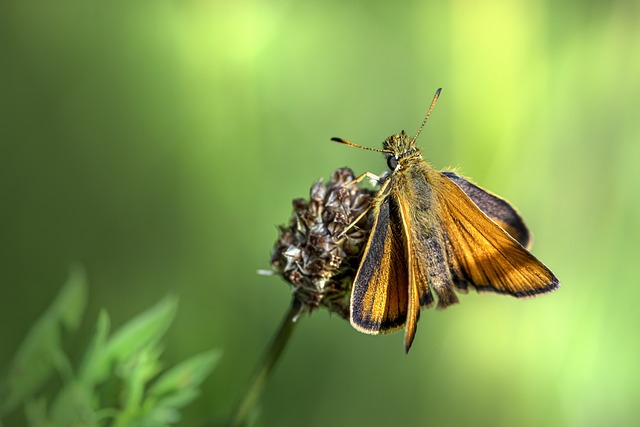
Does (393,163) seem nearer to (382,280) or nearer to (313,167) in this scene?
(382,280)

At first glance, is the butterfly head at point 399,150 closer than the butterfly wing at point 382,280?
No

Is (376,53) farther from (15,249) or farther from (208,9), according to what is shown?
(15,249)

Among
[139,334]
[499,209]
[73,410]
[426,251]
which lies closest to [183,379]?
[139,334]

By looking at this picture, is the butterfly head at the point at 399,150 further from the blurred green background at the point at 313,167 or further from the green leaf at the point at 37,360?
the blurred green background at the point at 313,167

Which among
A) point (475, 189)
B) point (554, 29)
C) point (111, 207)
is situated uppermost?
point (554, 29)

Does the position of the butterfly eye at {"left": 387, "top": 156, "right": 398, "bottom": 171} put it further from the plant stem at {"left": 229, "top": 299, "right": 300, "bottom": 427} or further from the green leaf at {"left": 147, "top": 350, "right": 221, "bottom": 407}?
the green leaf at {"left": 147, "top": 350, "right": 221, "bottom": 407}

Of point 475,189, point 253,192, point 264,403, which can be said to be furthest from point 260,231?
point 475,189

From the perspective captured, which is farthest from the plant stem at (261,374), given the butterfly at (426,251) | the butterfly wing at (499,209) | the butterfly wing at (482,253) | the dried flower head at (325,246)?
the butterfly wing at (499,209)
